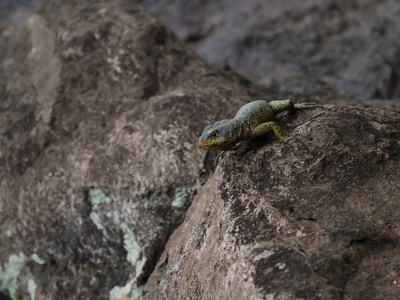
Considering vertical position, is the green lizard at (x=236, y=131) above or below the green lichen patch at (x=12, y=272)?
above

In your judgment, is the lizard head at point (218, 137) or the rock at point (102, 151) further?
the rock at point (102, 151)

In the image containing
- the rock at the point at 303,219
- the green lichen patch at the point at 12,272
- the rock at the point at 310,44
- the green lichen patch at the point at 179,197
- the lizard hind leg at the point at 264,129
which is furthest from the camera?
the rock at the point at 310,44

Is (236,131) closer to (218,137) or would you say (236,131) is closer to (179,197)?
(218,137)

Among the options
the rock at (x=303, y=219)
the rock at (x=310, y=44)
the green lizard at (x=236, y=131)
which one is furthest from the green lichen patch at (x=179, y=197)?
the rock at (x=310, y=44)

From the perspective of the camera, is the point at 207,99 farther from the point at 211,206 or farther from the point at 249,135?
the point at 211,206

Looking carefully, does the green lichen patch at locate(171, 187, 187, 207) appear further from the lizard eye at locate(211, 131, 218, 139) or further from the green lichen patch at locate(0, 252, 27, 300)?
the green lichen patch at locate(0, 252, 27, 300)

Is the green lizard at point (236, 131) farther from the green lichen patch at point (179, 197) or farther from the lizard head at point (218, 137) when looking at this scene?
the green lichen patch at point (179, 197)

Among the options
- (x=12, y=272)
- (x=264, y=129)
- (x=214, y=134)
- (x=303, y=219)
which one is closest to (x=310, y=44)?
(x=264, y=129)
